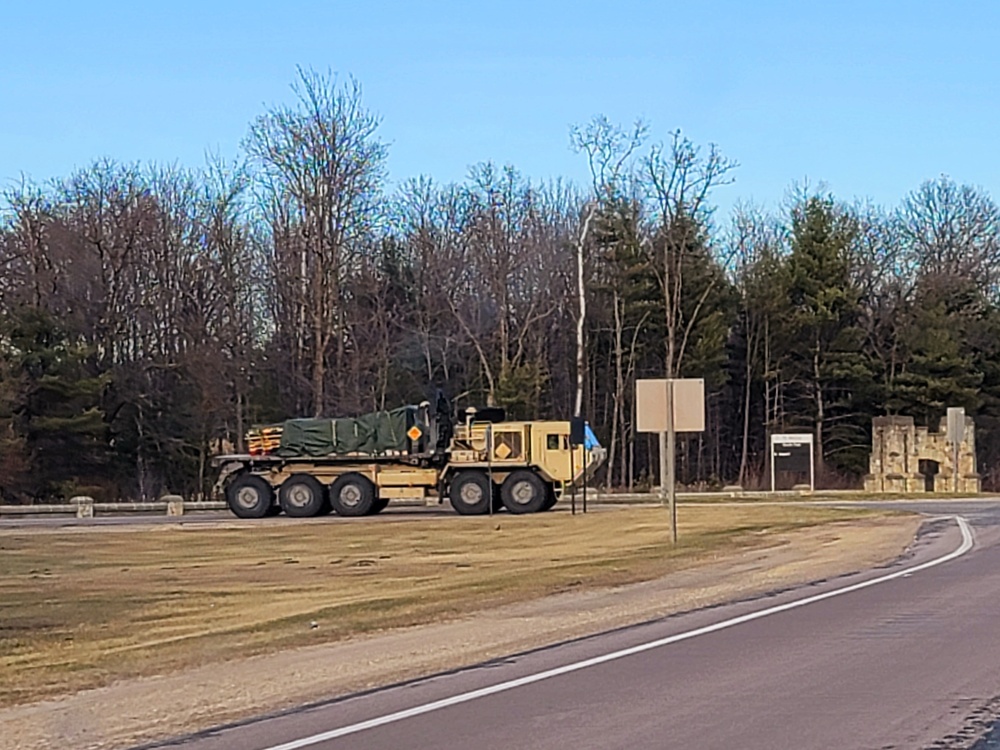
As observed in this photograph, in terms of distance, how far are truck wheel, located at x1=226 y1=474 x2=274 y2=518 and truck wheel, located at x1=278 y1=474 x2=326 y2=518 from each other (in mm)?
598

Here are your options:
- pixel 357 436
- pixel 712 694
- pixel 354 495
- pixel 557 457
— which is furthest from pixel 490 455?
pixel 712 694

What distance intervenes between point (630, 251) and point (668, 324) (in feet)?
12.1

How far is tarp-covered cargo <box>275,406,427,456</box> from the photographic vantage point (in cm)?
4216

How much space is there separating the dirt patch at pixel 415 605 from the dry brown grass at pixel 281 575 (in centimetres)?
7

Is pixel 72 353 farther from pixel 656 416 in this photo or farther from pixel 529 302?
pixel 656 416

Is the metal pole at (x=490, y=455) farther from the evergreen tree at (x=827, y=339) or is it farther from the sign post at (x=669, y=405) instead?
the evergreen tree at (x=827, y=339)

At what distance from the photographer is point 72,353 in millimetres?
55125

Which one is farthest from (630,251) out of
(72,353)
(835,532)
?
(835,532)

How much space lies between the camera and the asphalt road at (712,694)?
9.41 m

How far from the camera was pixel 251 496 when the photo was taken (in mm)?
43438

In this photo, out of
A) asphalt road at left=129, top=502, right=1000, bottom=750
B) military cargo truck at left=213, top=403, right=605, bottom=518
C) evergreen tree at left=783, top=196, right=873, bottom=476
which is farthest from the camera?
evergreen tree at left=783, top=196, right=873, bottom=476

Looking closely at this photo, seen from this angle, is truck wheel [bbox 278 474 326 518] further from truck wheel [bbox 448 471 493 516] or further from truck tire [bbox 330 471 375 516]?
truck wheel [bbox 448 471 493 516]

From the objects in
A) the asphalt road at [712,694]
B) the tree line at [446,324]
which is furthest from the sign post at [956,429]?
the asphalt road at [712,694]

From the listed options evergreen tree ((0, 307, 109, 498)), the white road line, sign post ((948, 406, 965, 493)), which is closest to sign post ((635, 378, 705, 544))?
the white road line
